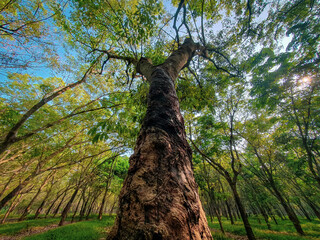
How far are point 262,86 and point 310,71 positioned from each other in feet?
6.44

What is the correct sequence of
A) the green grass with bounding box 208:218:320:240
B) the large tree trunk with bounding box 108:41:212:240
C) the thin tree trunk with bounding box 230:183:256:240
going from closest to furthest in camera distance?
the large tree trunk with bounding box 108:41:212:240 < the thin tree trunk with bounding box 230:183:256:240 < the green grass with bounding box 208:218:320:240

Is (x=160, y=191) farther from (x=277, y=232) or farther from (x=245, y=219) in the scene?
(x=277, y=232)

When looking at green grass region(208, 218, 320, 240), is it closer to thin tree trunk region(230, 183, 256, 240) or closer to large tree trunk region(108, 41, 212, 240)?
thin tree trunk region(230, 183, 256, 240)

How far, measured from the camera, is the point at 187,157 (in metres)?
0.98

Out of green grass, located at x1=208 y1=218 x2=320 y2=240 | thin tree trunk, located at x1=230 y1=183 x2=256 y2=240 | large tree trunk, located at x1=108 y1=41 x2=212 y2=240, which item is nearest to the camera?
large tree trunk, located at x1=108 y1=41 x2=212 y2=240

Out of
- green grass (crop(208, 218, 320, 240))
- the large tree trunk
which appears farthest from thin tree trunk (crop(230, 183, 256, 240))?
the large tree trunk

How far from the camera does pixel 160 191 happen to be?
0.66m

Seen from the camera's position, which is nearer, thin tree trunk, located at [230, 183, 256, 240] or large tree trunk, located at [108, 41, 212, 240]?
large tree trunk, located at [108, 41, 212, 240]

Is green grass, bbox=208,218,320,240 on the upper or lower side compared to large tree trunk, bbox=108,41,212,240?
lower

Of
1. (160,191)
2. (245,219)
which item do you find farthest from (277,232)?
(160,191)

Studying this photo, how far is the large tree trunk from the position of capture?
533 mm

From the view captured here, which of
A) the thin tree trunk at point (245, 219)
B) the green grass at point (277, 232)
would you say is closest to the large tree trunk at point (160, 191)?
the thin tree trunk at point (245, 219)

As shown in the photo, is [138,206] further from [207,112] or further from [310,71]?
[310,71]

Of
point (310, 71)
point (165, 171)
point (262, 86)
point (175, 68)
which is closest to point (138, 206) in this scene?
point (165, 171)
